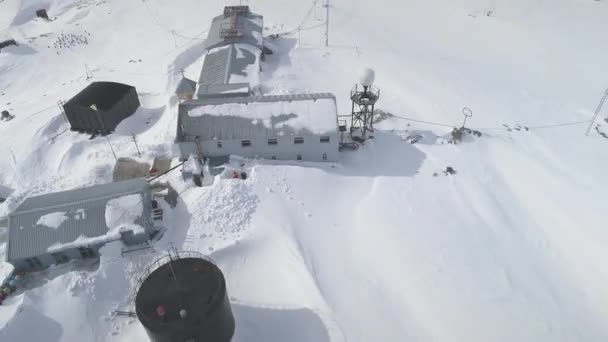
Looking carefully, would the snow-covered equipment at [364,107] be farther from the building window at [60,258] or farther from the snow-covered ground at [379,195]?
the building window at [60,258]

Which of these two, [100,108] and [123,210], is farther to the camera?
[100,108]

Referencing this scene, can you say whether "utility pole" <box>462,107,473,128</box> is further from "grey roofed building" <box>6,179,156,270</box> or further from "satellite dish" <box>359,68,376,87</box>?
"grey roofed building" <box>6,179,156,270</box>

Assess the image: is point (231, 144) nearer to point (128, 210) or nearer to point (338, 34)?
point (128, 210)

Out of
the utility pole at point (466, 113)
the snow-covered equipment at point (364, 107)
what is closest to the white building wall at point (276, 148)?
the snow-covered equipment at point (364, 107)

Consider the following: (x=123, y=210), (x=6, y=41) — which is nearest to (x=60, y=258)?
(x=123, y=210)

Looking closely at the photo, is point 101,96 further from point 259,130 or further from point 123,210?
point 123,210

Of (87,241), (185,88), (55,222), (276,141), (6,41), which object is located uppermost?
(185,88)

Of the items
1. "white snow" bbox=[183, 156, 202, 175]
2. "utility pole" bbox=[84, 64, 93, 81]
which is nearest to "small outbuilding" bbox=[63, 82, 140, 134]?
"utility pole" bbox=[84, 64, 93, 81]
